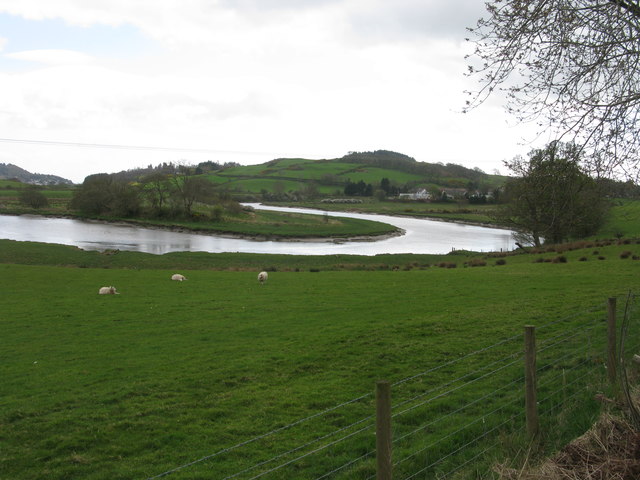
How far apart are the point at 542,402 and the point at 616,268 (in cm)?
2164

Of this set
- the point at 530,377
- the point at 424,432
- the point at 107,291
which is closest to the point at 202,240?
the point at 107,291

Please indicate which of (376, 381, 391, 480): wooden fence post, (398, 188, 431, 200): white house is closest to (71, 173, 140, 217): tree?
(398, 188, 431, 200): white house

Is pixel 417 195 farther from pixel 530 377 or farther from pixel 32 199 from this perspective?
pixel 530 377

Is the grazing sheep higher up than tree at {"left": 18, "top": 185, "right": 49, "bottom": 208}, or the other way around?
tree at {"left": 18, "top": 185, "right": 49, "bottom": 208}

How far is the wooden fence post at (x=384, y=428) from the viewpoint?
13.4 feet

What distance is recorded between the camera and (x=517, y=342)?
37.9 ft

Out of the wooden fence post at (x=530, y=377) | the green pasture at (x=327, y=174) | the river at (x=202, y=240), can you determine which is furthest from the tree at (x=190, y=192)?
the wooden fence post at (x=530, y=377)

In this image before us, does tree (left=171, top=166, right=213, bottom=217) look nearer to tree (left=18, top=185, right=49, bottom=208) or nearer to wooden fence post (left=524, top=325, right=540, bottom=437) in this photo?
tree (left=18, top=185, right=49, bottom=208)

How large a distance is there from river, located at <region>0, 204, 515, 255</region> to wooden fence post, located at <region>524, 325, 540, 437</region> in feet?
167

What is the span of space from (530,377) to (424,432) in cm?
219

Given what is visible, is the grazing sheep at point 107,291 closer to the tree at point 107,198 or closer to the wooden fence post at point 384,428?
the wooden fence post at point 384,428

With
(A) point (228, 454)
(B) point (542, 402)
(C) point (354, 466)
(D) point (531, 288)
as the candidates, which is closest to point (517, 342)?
(B) point (542, 402)

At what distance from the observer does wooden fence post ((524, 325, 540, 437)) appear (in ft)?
18.5

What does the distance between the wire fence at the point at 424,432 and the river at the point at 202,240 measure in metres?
48.1
